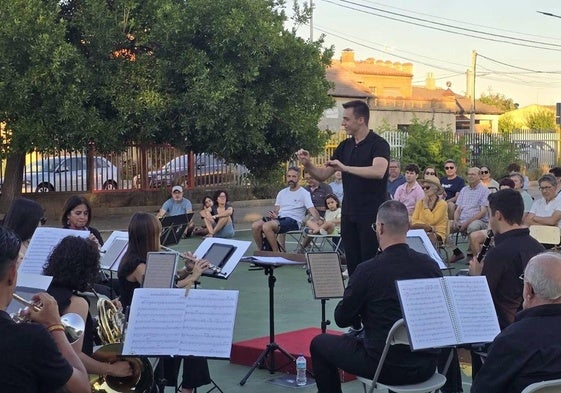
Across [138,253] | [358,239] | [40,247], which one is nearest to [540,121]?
A: [358,239]

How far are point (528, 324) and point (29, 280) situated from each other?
8.27 feet

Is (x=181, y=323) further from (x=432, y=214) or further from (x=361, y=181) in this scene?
(x=432, y=214)

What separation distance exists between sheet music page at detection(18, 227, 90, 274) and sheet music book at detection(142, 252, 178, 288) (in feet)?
2.64

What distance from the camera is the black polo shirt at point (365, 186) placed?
21.2 ft

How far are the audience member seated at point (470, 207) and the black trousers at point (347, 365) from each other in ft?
25.0

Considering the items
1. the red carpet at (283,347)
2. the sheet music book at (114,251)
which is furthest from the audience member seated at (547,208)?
the sheet music book at (114,251)

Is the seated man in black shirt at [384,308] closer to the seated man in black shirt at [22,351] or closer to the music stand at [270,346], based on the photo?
the music stand at [270,346]

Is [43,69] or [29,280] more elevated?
[43,69]

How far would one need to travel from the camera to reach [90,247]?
4.48 meters

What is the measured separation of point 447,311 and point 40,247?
327 centimetres

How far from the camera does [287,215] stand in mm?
12766

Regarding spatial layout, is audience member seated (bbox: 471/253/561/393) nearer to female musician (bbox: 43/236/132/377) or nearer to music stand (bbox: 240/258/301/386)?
female musician (bbox: 43/236/132/377)

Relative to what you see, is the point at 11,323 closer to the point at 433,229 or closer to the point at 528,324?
the point at 528,324

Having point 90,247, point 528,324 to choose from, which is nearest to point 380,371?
point 528,324
